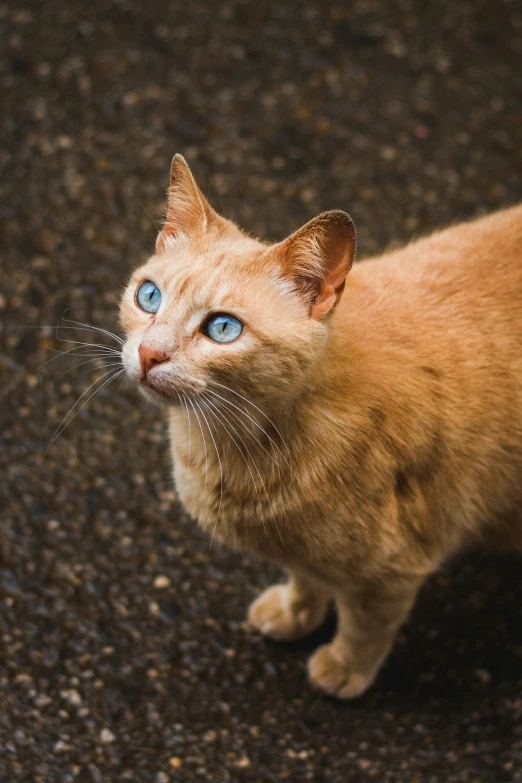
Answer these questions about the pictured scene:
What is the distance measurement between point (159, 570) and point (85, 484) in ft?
0.98

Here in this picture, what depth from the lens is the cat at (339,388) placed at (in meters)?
1.37

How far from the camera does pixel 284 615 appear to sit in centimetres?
198

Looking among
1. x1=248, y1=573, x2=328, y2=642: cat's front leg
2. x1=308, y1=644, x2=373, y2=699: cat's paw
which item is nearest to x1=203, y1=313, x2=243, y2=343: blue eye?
x1=248, y1=573, x2=328, y2=642: cat's front leg

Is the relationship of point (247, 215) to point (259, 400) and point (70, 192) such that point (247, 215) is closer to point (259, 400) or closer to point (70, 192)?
point (70, 192)

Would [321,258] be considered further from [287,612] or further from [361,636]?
[287,612]

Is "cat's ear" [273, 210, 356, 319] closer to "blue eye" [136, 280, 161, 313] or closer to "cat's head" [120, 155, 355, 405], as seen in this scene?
"cat's head" [120, 155, 355, 405]

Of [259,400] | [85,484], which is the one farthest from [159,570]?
[259,400]

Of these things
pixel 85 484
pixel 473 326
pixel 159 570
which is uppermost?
pixel 473 326

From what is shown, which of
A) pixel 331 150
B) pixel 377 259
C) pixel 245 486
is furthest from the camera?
pixel 331 150

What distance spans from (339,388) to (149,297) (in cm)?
34

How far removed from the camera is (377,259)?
179cm

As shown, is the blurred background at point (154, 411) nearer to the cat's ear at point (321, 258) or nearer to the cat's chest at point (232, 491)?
the cat's chest at point (232, 491)

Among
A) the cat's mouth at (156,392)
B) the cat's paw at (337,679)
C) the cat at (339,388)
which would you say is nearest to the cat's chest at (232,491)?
the cat at (339,388)

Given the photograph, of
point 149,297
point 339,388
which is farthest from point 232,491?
point 149,297
